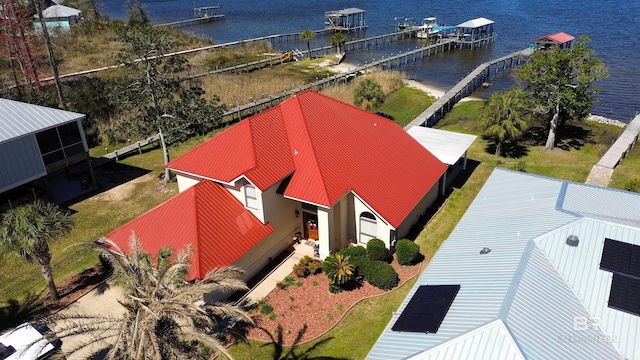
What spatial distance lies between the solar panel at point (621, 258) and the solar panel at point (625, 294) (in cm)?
30

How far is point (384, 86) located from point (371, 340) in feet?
144

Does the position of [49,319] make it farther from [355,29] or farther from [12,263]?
[355,29]

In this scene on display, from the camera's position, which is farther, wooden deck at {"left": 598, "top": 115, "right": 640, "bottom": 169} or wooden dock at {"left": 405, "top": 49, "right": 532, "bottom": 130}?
wooden dock at {"left": 405, "top": 49, "right": 532, "bottom": 130}

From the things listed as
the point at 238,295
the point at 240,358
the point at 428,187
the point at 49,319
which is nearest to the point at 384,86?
the point at 428,187

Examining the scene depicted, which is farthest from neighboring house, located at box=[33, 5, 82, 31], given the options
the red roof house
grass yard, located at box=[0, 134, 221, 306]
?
the red roof house

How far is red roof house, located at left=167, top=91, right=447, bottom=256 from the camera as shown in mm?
24312

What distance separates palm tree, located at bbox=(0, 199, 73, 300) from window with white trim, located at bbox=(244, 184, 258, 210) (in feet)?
28.9

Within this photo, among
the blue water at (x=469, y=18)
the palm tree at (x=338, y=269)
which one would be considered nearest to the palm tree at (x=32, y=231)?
the palm tree at (x=338, y=269)

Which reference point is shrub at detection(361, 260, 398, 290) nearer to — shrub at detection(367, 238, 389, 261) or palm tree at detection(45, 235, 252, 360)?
shrub at detection(367, 238, 389, 261)

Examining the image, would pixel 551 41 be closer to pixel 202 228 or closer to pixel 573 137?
pixel 573 137

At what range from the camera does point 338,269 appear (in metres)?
22.5

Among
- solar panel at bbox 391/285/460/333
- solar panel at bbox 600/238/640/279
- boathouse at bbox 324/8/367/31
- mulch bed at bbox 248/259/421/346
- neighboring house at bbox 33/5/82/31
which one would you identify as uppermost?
neighboring house at bbox 33/5/82/31

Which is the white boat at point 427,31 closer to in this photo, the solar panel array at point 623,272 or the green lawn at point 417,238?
the green lawn at point 417,238

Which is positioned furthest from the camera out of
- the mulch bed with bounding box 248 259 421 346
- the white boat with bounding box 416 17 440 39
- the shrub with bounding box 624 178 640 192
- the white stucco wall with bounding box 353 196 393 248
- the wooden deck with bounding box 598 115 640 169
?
the white boat with bounding box 416 17 440 39
